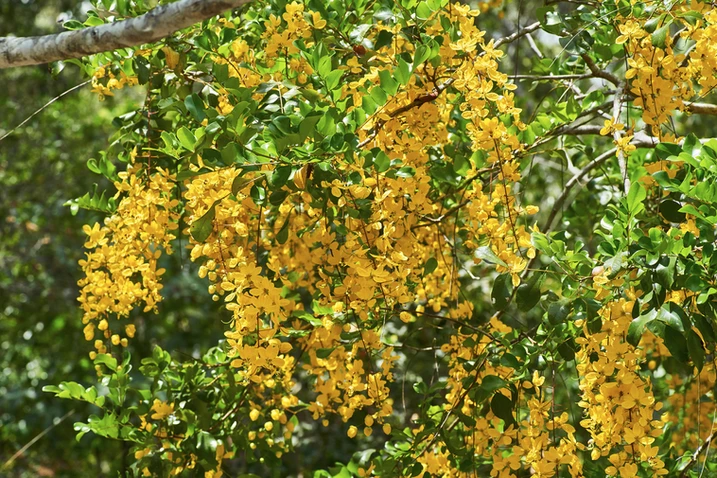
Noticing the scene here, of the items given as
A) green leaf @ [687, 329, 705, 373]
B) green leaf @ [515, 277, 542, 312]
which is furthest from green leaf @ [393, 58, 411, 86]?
green leaf @ [687, 329, 705, 373]

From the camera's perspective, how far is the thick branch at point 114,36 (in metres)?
1.32

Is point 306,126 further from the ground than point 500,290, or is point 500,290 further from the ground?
point 306,126

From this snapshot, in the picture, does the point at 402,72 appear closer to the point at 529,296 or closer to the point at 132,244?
the point at 529,296

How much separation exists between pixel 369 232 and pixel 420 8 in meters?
0.45

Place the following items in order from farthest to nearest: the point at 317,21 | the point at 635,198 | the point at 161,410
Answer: the point at 161,410 → the point at 317,21 → the point at 635,198

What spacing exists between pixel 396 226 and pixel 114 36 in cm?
61

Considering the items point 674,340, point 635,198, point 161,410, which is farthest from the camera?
point 161,410

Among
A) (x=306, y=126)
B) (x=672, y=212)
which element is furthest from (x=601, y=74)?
(x=306, y=126)

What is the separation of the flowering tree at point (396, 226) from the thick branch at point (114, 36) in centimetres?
17

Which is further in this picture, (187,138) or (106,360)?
(106,360)

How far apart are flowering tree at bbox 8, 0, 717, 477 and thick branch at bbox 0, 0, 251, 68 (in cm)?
17

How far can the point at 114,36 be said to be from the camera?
144 centimetres

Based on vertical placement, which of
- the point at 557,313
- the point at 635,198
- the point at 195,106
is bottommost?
the point at 557,313

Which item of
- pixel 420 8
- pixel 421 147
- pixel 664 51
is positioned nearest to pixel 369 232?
pixel 421 147
